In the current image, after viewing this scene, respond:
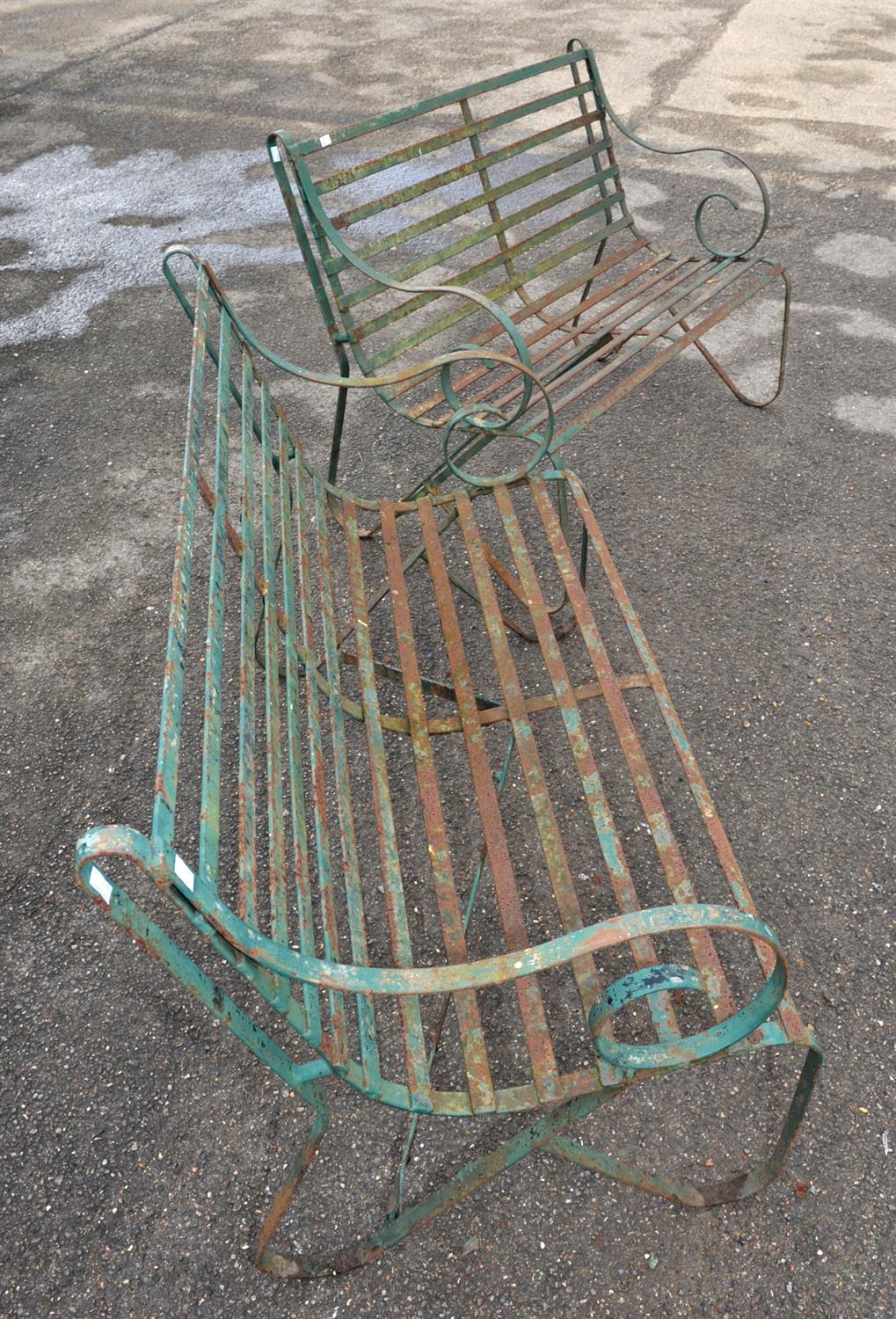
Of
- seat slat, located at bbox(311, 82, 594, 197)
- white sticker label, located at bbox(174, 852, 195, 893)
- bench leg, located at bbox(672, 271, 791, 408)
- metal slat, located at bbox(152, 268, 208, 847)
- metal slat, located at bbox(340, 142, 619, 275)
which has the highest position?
seat slat, located at bbox(311, 82, 594, 197)

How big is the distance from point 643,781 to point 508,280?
188 centimetres

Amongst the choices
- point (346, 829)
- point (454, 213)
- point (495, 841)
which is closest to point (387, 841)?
point (346, 829)

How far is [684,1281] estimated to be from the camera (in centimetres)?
161

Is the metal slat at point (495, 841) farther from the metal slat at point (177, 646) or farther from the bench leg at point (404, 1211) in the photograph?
the metal slat at point (177, 646)

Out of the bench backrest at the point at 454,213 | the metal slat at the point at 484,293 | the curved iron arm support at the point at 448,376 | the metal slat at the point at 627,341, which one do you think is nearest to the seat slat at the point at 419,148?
the bench backrest at the point at 454,213

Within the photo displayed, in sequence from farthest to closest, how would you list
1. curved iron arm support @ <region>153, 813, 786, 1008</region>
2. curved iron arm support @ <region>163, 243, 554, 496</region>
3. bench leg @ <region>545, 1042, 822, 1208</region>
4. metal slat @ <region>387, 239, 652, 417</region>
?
metal slat @ <region>387, 239, 652, 417</region>
curved iron arm support @ <region>163, 243, 554, 496</region>
bench leg @ <region>545, 1042, 822, 1208</region>
curved iron arm support @ <region>153, 813, 786, 1008</region>

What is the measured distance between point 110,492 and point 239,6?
258 inches

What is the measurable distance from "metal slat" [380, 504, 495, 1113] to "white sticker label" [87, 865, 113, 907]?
0.58 metres

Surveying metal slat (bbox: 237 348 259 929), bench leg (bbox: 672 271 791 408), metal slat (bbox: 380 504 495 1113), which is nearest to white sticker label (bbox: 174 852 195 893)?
metal slat (bbox: 237 348 259 929)

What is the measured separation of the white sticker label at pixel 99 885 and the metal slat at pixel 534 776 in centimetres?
69

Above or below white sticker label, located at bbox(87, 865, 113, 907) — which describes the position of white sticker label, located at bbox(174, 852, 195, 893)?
below

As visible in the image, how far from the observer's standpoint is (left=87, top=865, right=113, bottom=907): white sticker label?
1.05 metres

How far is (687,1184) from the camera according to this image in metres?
1.70

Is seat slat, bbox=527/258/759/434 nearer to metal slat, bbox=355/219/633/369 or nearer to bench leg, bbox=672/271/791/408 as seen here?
bench leg, bbox=672/271/791/408
